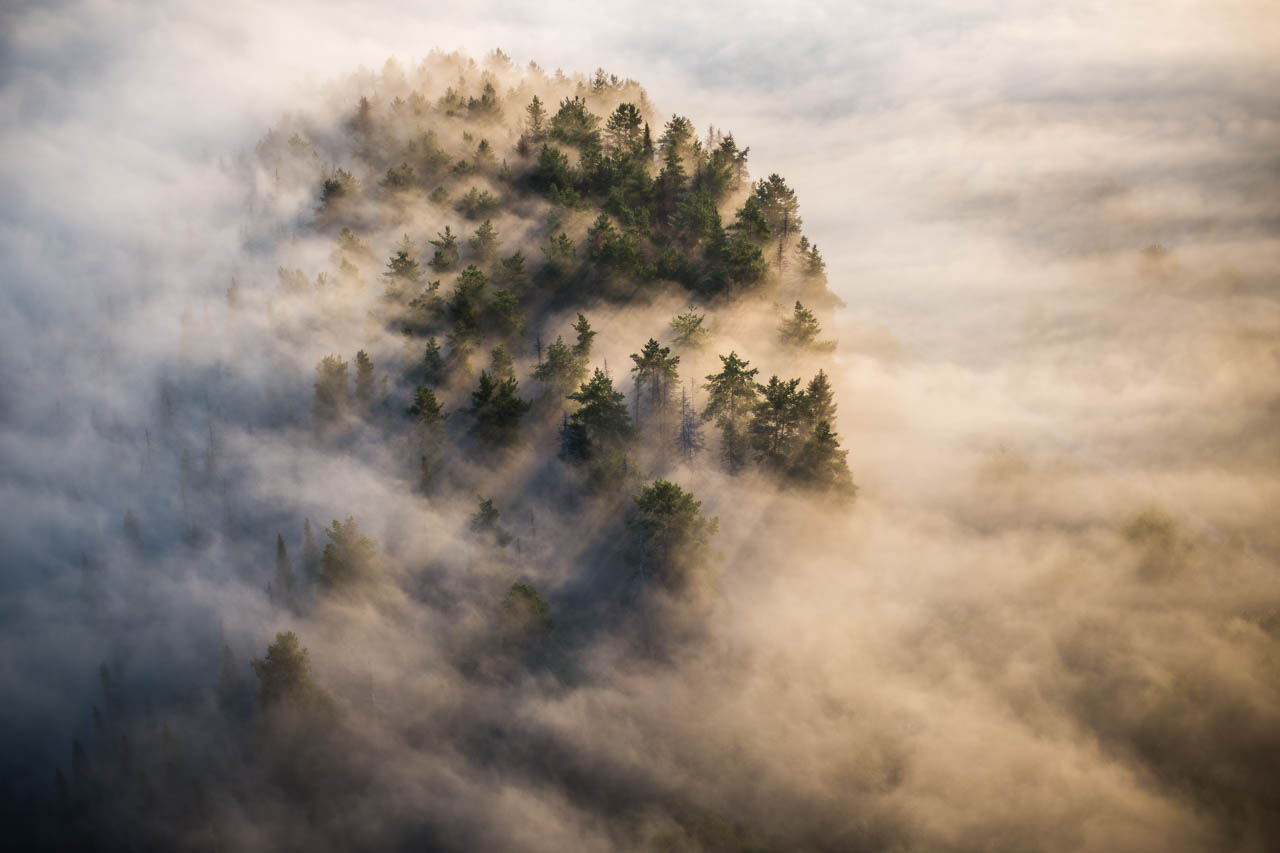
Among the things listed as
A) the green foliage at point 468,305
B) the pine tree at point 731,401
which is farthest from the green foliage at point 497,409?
the pine tree at point 731,401

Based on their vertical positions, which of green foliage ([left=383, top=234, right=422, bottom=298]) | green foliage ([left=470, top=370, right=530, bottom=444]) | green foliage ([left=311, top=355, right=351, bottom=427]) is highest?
green foliage ([left=383, top=234, right=422, bottom=298])

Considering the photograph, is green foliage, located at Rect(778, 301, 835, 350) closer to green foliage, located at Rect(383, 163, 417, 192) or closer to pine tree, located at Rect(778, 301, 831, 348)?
pine tree, located at Rect(778, 301, 831, 348)

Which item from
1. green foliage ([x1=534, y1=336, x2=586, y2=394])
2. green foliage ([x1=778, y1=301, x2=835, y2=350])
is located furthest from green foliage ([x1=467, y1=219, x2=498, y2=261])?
green foliage ([x1=778, y1=301, x2=835, y2=350])

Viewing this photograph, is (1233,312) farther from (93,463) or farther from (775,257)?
(93,463)

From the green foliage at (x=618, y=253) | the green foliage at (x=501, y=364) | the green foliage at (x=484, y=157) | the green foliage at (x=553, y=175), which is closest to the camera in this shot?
the green foliage at (x=501, y=364)

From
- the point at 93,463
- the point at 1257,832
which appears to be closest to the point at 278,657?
the point at 93,463

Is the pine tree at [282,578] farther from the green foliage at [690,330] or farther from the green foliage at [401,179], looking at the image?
the green foliage at [401,179]
